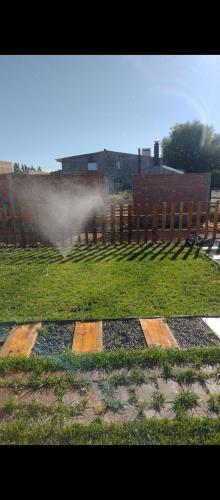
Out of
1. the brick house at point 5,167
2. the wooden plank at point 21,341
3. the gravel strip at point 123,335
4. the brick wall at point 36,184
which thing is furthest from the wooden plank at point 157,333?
the brick house at point 5,167

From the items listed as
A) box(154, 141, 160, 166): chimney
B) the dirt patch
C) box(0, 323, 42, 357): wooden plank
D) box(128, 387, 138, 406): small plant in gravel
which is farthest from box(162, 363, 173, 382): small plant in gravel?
box(154, 141, 160, 166): chimney

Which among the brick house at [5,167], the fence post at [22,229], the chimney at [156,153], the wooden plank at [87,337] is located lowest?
the wooden plank at [87,337]

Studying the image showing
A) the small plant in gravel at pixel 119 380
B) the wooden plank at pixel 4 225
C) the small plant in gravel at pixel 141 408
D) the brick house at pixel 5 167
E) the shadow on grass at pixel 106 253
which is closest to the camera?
the small plant in gravel at pixel 141 408

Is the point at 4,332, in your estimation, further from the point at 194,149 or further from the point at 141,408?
the point at 194,149

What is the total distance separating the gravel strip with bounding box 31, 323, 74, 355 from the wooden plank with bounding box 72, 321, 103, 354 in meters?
0.08

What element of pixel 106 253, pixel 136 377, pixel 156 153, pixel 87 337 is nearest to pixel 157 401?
pixel 136 377

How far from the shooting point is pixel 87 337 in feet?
10.4

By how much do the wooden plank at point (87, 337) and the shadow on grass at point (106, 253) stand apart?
3.10 meters

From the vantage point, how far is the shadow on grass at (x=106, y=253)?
6613 mm

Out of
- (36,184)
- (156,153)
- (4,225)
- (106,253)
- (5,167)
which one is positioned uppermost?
(156,153)

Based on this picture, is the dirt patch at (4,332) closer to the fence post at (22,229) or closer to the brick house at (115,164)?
the fence post at (22,229)

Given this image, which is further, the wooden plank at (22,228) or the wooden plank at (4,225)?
the wooden plank at (4,225)

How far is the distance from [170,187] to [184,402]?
11.8 m
